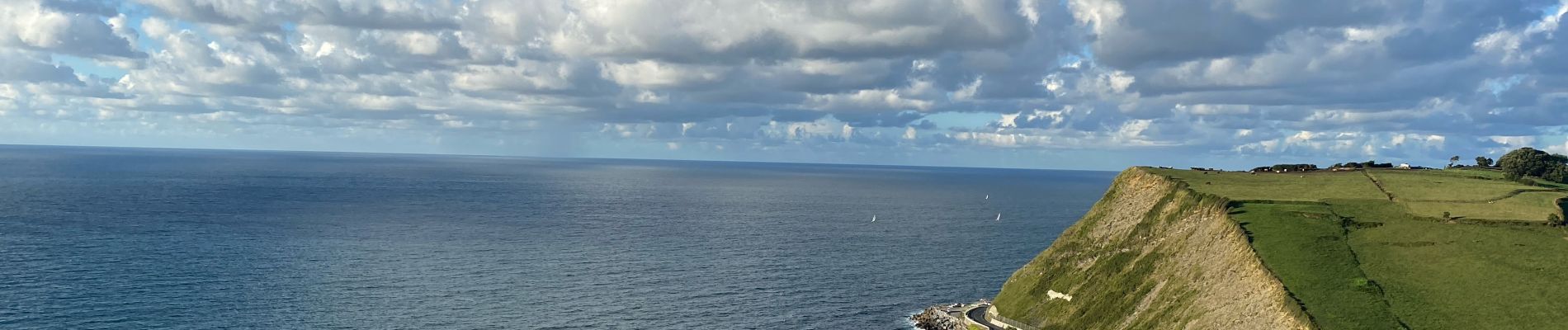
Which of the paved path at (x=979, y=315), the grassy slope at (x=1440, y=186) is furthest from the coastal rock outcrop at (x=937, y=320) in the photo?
the grassy slope at (x=1440, y=186)

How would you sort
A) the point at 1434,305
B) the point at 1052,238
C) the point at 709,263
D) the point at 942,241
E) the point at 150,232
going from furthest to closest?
1. the point at 1052,238
2. the point at 942,241
3. the point at 150,232
4. the point at 709,263
5. the point at 1434,305

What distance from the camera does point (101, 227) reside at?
14775cm

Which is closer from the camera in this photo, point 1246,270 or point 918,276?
point 1246,270

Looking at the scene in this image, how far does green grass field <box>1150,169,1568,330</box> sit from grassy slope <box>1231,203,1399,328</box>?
11 cm

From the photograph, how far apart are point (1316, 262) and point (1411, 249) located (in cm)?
868

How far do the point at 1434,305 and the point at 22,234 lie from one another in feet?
547

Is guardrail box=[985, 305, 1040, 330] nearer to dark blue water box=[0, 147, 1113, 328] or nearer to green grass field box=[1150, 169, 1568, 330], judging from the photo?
dark blue water box=[0, 147, 1113, 328]

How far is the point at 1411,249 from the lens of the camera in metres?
78.1

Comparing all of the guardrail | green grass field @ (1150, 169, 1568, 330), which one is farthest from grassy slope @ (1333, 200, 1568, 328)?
the guardrail

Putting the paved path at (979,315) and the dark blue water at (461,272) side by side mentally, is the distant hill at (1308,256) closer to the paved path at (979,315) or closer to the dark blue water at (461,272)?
the paved path at (979,315)

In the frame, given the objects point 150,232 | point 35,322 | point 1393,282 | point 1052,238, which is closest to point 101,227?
point 150,232

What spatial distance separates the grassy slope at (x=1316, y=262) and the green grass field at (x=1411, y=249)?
0.37ft

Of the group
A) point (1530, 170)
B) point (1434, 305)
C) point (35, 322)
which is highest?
point (1530, 170)

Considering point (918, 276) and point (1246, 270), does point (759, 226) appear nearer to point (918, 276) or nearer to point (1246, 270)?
point (918, 276)
